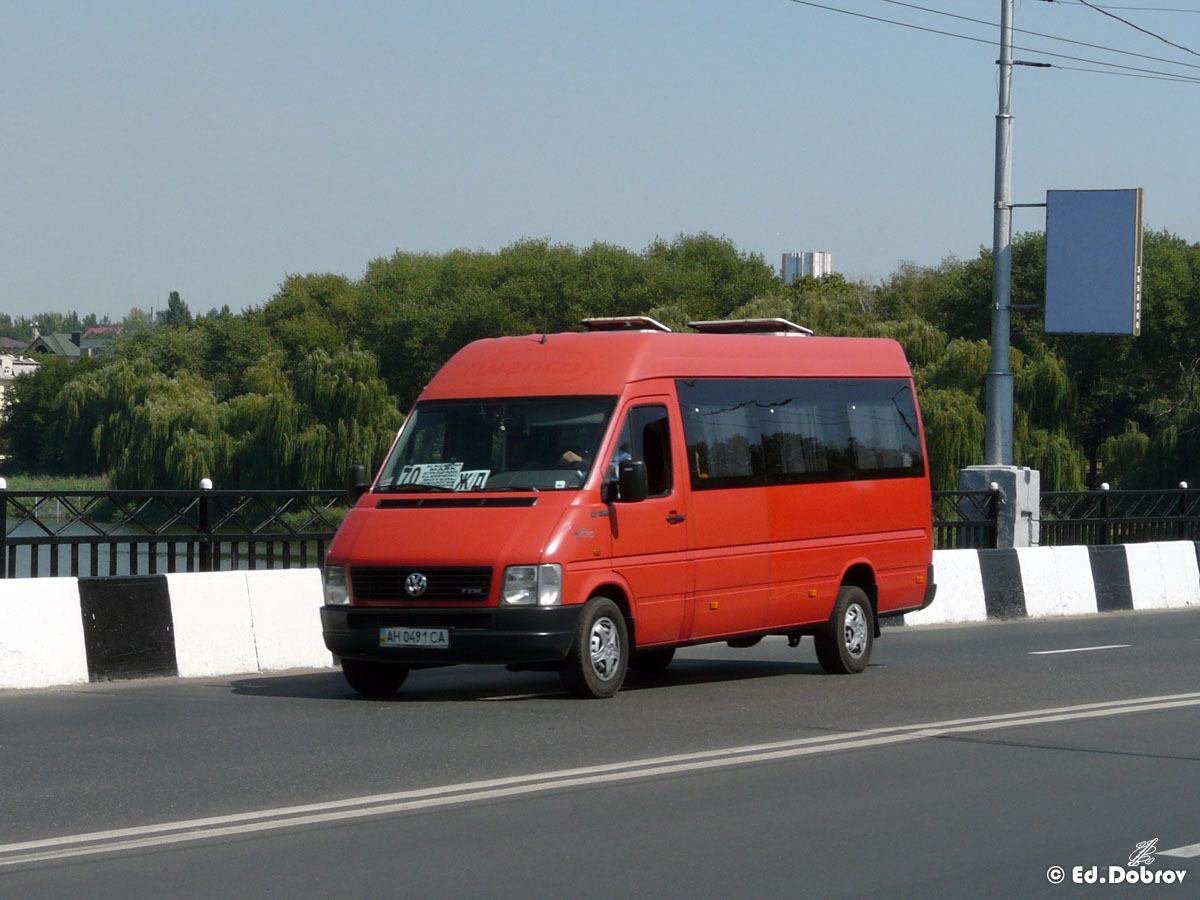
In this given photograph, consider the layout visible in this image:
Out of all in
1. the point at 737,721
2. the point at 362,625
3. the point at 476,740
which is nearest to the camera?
the point at 476,740

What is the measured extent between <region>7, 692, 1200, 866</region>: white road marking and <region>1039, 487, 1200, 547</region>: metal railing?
14522mm

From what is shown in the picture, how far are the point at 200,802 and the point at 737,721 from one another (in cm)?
399

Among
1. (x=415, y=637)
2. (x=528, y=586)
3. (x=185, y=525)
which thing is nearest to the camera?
(x=528, y=586)

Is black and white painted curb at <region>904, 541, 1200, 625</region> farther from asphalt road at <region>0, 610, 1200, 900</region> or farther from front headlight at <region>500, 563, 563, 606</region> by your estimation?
front headlight at <region>500, 563, 563, 606</region>

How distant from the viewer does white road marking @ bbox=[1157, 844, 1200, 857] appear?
6609 millimetres

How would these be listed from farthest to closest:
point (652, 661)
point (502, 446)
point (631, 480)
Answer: point (652, 661) → point (502, 446) → point (631, 480)

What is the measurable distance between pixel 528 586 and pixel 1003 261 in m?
14.1

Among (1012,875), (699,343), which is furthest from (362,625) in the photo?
(1012,875)

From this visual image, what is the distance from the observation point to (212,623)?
13.6m

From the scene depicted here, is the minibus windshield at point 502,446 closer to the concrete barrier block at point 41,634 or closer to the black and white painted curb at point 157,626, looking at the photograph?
the black and white painted curb at point 157,626

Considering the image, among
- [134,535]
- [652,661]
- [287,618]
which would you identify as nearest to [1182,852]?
[652,661]

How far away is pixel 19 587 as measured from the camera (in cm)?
1245

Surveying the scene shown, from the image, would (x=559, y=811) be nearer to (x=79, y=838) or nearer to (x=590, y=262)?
(x=79, y=838)

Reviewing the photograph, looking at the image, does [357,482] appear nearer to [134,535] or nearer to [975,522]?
[134,535]
